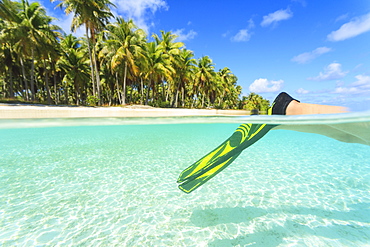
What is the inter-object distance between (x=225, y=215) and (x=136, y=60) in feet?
69.2

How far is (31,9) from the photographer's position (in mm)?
19469

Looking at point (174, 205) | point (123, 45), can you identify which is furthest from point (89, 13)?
point (174, 205)

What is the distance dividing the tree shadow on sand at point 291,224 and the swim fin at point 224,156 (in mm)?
772

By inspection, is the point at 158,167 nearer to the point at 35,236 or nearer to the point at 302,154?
the point at 35,236

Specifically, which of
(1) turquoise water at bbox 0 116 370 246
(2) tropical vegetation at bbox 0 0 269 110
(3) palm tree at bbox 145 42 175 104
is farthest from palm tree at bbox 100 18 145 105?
(1) turquoise water at bbox 0 116 370 246

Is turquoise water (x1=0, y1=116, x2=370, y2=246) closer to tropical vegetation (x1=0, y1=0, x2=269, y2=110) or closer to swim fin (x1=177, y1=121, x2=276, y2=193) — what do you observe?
swim fin (x1=177, y1=121, x2=276, y2=193)

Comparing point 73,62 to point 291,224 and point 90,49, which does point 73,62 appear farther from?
point 291,224

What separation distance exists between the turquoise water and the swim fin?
0.76m

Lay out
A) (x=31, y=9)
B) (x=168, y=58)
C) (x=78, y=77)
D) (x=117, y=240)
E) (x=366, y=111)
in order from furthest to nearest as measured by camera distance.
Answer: (x=78, y=77)
(x=168, y=58)
(x=31, y=9)
(x=366, y=111)
(x=117, y=240)

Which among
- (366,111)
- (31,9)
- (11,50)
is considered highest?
(31,9)

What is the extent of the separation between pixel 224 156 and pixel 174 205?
5.54ft

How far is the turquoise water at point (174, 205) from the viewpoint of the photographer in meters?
3.15

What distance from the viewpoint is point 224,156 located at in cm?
347

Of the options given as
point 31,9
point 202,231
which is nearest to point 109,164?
point 202,231
